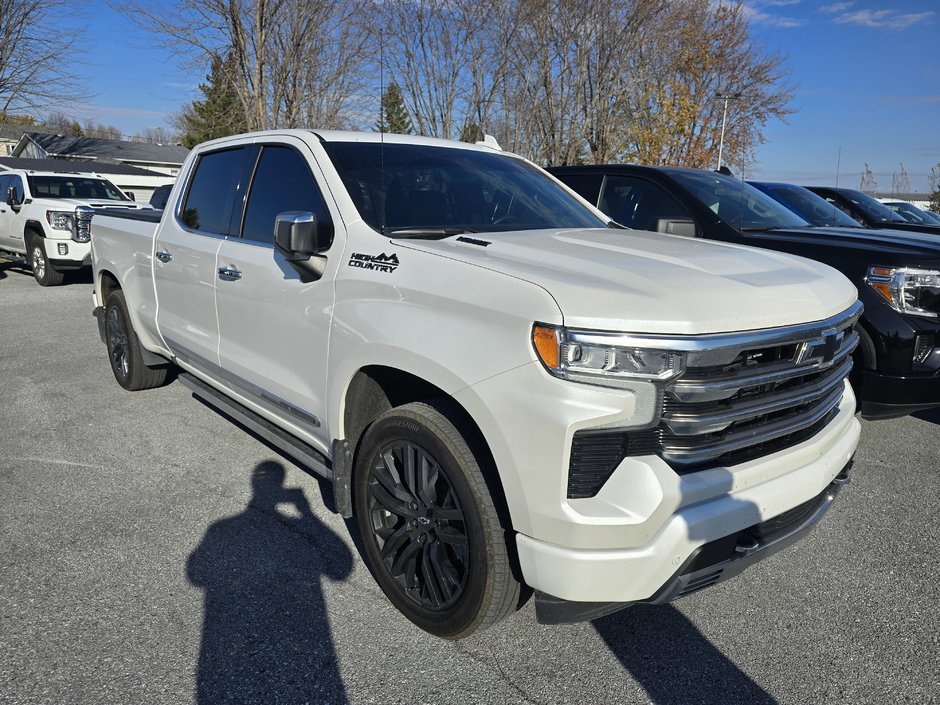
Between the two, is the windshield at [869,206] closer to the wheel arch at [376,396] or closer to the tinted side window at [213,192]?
the tinted side window at [213,192]

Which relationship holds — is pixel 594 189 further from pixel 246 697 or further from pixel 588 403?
→ pixel 246 697

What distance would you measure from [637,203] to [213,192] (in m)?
3.52

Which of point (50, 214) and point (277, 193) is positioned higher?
point (277, 193)

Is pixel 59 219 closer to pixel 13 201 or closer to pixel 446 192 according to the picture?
pixel 13 201

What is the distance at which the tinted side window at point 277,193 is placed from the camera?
3.28 metres

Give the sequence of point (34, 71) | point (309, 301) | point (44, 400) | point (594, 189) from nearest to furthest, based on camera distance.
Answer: point (309, 301)
point (44, 400)
point (594, 189)
point (34, 71)

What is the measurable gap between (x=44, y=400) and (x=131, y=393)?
0.62 metres

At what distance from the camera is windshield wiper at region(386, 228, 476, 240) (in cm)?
289

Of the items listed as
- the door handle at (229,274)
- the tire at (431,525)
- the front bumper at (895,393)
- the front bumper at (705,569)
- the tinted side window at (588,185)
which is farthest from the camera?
the tinted side window at (588,185)

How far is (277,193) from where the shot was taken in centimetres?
356

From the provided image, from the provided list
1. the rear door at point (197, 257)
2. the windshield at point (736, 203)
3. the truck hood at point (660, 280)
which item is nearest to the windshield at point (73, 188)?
the rear door at point (197, 257)

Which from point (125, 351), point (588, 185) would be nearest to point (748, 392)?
point (588, 185)

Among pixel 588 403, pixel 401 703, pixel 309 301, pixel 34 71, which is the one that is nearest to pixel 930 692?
pixel 588 403

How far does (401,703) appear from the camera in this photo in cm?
230
